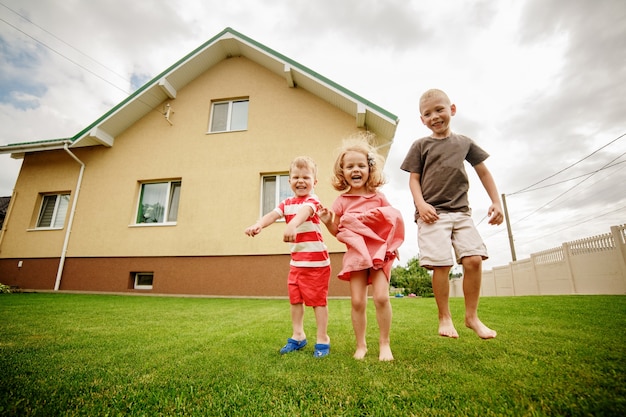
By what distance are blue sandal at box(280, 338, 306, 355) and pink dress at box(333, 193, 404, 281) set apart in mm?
559

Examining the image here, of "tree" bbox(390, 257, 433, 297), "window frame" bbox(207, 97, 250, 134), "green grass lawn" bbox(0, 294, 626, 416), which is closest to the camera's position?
"green grass lawn" bbox(0, 294, 626, 416)

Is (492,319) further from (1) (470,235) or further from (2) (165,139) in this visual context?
(2) (165,139)

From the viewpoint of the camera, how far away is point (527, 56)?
7.14 m

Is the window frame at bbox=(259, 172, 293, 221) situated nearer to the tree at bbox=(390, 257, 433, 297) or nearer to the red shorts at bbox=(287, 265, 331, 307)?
the red shorts at bbox=(287, 265, 331, 307)

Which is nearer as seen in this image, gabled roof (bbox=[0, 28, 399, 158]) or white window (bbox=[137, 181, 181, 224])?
gabled roof (bbox=[0, 28, 399, 158])

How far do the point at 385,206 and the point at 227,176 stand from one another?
6.18m

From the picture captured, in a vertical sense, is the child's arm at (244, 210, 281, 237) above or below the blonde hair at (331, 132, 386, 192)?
below

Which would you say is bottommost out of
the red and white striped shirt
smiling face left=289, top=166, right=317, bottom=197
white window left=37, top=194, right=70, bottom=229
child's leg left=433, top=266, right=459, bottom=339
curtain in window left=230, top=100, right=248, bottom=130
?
child's leg left=433, top=266, right=459, bottom=339

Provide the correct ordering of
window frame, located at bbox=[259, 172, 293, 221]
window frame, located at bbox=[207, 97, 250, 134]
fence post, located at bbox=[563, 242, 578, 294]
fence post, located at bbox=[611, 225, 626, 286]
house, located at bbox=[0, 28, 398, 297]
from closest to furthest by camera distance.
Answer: fence post, located at bbox=[611, 225, 626, 286]
house, located at bbox=[0, 28, 398, 297]
window frame, located at bbox=[259, 172, 293, 221]
fence post, located at bbox=[563, 242, 578, 294]
window frame, located at bbox=[207, 97, 250, 134]

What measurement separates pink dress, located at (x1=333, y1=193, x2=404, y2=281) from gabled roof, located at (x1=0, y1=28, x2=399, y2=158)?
214 inches

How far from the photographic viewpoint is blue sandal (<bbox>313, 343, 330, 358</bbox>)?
171 cm

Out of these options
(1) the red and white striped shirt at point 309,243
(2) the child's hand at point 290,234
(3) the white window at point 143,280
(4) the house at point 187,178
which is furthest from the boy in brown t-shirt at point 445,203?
(3) the white window at point 143,280

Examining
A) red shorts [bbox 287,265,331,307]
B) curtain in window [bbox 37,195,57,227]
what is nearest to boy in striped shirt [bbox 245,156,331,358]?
red shorts [bbox 287,265,331,307]

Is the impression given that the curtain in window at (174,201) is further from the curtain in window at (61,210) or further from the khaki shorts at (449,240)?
the khaki shorts at (449,240)
